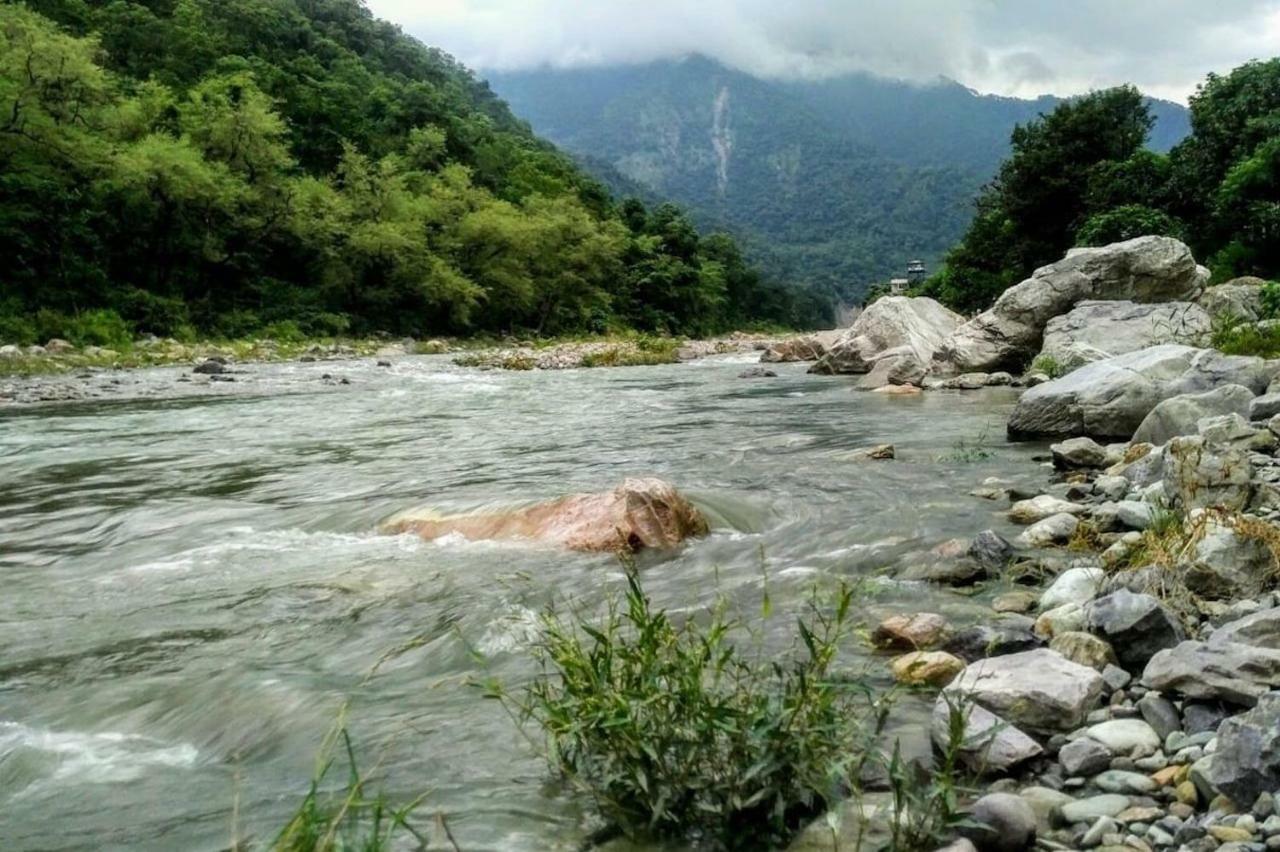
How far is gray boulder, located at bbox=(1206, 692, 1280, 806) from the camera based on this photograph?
7.36 ft

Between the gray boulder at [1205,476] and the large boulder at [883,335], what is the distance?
17.9 metres

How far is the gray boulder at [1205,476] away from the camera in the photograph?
204 inches

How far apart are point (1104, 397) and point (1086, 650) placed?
717cm

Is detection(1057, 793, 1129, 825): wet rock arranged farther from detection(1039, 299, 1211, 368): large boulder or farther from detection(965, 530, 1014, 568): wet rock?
detection(1039, 299, 1211, 368): large boulder

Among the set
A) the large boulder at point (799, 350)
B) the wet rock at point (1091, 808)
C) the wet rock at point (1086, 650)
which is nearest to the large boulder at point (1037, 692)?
the wet rock at point (1086, 650)

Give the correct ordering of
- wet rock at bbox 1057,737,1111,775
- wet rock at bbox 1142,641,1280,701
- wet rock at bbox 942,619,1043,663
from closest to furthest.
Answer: wet rock at bbox 1057,737,1111,775 → wet rock at bbox 1142,641,1280,701 → wet rock at bbox 942,619,1043,663

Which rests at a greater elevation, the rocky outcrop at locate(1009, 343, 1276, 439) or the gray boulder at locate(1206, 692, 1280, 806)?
the rocky outcrop at locate(1009, 343, 1276, 439)

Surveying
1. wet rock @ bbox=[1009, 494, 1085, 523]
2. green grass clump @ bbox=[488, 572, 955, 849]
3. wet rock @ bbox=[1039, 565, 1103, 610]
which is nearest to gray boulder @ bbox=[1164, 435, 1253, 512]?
wet rock @ bbox=[1009, 494, 1085, 523]

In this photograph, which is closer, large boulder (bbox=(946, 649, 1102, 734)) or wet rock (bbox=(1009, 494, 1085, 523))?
large boulder (bbox=(946, 649, 1102, 734))

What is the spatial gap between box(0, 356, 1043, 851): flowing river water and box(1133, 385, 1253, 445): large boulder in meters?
1.06

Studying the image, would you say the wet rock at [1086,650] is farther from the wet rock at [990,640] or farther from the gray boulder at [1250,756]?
the gray boulder at [1250,756]

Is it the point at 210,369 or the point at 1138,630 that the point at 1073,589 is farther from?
the point at 210,369

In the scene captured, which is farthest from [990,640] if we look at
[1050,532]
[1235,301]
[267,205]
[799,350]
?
[267,205]

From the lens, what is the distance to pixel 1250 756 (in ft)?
7.47
